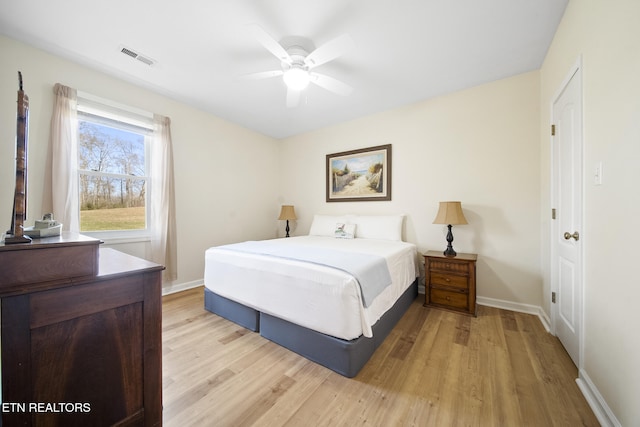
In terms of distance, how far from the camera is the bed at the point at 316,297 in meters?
1.57

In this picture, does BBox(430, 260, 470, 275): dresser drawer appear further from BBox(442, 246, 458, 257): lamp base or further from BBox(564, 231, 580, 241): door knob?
BBox(564, 231, 580, 241): door knob

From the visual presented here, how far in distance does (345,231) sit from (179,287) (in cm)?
244

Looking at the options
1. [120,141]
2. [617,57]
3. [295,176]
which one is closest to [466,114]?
[617,57]

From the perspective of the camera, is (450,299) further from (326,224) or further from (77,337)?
(77,337)

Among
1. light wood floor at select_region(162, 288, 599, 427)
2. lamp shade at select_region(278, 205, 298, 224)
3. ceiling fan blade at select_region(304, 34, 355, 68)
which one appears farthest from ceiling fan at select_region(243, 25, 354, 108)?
light wood floor at select_region(162, 288, 599, 427)

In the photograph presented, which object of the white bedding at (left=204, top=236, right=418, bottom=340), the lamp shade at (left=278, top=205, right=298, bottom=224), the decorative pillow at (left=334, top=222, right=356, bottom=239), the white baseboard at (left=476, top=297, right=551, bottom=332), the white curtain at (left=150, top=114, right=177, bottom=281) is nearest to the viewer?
the white bedding at (left=204, top=236, right=418, bottom=340)

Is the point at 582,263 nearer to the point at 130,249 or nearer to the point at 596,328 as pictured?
the point at 596,328

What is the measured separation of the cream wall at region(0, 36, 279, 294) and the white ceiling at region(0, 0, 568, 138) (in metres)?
0.19

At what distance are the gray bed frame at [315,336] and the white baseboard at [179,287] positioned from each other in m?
0.90

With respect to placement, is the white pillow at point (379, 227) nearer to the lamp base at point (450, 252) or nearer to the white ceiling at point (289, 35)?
the lamp base at point (450, 252)

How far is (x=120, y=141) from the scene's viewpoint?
275 centimetres

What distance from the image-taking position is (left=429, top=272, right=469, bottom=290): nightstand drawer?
249 centimetres

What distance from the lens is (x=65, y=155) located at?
225 cm

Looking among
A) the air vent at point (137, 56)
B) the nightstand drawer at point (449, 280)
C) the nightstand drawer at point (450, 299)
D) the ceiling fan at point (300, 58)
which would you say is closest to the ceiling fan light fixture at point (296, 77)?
the ceiling fan at point (300, 58)
